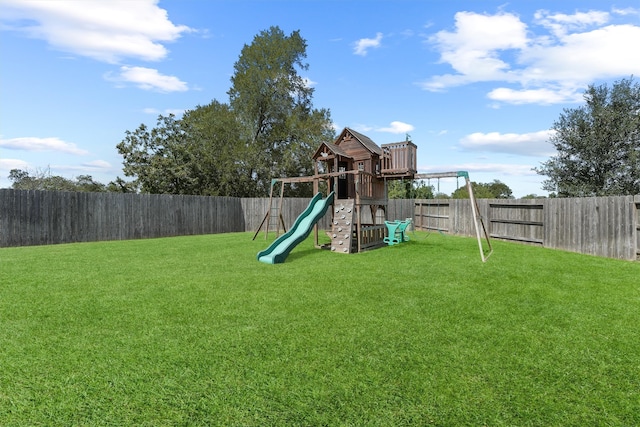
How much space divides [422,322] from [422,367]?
1086 mm

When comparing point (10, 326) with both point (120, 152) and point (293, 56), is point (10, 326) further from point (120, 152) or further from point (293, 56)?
point (293, 56)

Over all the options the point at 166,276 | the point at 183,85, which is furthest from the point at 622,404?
the point at 183,85

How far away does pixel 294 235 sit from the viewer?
364 inches

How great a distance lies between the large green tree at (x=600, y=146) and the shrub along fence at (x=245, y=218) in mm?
9995

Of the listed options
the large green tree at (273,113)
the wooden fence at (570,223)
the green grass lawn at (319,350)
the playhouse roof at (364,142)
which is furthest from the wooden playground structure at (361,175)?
the large green tree at (273,113)

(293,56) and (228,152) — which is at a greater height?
(293,56)

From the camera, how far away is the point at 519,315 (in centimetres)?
412

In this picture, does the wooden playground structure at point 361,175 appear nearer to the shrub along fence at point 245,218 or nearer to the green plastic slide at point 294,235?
the green plastic slide at point 294,235

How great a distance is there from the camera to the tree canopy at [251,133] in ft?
76.5

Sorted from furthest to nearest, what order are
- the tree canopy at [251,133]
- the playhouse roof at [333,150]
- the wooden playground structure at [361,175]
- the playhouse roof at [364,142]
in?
the tree canopy at [251,133] < the playhouse roof at [364,142] < the playhouse roof at [333,150] < the wooden playground structure at [361,175]

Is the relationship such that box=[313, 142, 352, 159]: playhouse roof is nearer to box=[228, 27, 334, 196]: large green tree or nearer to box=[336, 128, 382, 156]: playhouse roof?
box=[336, 128, 382, 156]: playhouse roof

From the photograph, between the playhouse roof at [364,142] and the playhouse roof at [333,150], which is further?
the playhouse roof at [364,142]

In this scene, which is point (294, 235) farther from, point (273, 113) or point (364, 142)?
point (273, 113)

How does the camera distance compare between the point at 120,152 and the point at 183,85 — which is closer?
the point at 183,85
